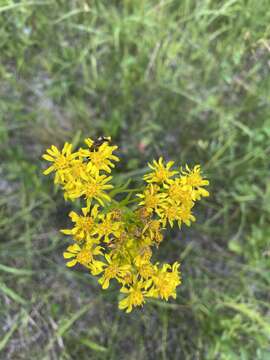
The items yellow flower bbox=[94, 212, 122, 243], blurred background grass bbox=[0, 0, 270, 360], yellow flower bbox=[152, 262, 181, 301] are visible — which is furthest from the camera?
blurred background grass bbox=[0, 0, 270, 360]

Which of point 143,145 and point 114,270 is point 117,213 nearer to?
point 114,270

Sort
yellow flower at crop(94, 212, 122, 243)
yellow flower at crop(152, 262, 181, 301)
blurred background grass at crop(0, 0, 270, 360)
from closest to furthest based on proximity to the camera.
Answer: yellow flower at crop(94, 212, 122, 243) → yellow flower at crop(152, 262, 181, 301) → blurred background grass at crop(0, 0, 270, 360)

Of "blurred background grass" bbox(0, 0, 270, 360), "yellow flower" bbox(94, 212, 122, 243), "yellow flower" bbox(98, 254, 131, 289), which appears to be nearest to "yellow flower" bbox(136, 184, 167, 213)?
"yellow flower" bbox(94, 212, 122, 243)

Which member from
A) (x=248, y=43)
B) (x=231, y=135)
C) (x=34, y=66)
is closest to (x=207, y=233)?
(x=231, y=135)

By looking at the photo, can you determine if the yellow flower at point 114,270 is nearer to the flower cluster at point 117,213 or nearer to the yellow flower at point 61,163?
the flower cluster at point 117,213

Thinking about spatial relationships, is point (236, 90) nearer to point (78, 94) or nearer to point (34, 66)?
point (78, 94)

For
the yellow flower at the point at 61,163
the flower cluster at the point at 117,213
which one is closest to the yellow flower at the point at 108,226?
the flower cluster at the point at 117,213

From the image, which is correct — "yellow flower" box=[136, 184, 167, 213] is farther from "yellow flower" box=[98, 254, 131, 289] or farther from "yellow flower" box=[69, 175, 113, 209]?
"yellow flower" box=[98, 254, 131, 289]
